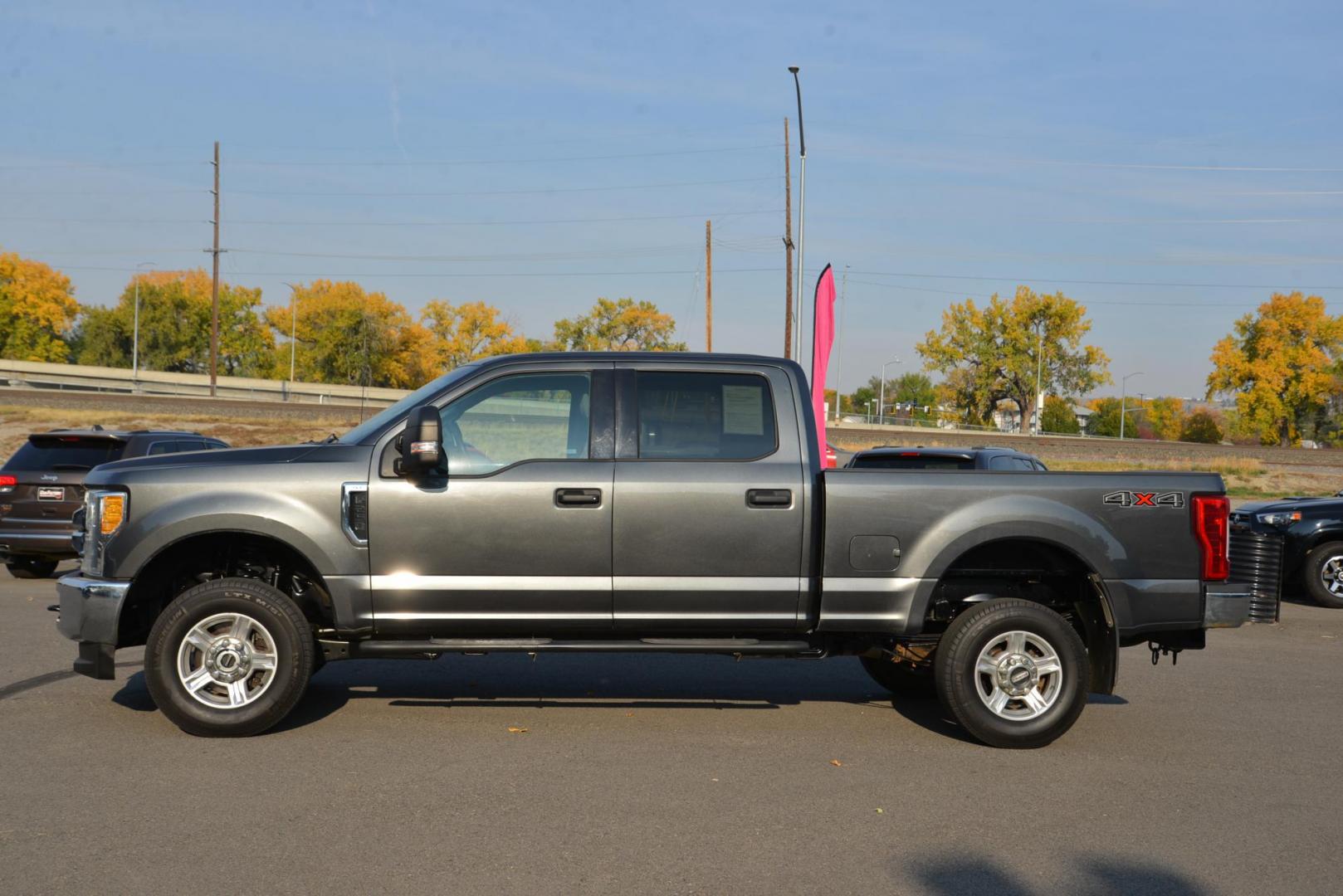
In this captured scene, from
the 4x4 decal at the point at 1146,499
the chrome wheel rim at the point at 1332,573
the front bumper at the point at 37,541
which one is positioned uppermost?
the 4x4 decal at the point at 1146,499

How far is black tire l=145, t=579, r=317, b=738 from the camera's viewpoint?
641 cm

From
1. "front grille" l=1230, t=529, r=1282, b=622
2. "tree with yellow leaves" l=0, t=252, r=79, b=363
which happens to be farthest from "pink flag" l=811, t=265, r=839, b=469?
"tree with yellow leaves" l=0, t=252, r=79, b=363

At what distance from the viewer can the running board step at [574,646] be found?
6.54m

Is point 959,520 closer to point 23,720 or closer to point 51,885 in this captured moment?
point 51,885

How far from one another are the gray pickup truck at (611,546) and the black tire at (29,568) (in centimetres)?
801

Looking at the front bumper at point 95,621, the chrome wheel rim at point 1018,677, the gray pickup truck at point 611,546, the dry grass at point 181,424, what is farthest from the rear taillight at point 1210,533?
the dry grass at point 181,424

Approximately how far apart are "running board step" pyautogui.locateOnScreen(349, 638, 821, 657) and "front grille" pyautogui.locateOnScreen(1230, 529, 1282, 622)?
16.2ft

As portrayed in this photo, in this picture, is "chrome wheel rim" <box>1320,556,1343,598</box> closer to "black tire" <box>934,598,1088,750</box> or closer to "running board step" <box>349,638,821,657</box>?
"black tire" <box>934,598,1088,750</box>

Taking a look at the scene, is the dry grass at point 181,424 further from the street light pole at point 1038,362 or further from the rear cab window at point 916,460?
the street light pole at point 1038,362

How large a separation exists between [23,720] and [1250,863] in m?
6.28

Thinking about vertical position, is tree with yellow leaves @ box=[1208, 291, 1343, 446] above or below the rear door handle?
above

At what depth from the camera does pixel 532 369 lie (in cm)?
683

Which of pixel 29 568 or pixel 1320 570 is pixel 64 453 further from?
pixel 1320 570

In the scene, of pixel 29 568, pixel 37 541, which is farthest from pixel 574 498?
pixel 29 568
